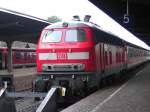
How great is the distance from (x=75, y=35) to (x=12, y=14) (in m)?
11.4

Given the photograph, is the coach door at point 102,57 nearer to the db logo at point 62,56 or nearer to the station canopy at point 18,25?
the db logo at point 62,56

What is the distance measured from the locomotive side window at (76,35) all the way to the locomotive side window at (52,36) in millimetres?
304

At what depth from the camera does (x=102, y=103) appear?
524 inches

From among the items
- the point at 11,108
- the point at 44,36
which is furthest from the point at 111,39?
the point at 11,108

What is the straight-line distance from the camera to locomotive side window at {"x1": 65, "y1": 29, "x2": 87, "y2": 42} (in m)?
16.5

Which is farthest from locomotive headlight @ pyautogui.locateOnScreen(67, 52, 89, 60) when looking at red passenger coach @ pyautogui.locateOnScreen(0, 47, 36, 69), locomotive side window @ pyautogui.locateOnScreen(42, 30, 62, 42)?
red passenger coach @ pyautogui.locateOnScreen(0, 47, 36, 69)

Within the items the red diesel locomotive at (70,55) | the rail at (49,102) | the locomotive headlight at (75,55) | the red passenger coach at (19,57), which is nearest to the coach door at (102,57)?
the red diesel locomotive at (70,55)

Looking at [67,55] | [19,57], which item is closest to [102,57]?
[67,55]

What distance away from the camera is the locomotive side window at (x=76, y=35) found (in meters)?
16.5

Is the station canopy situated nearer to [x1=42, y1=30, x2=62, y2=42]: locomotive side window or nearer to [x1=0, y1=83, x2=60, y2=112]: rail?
[x1=42, y1=30, x2=62, y2=42]: locomotive side window

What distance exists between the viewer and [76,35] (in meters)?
16.6

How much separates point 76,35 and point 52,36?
91cm

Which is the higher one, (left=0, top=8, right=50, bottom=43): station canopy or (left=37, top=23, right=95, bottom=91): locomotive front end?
(left=0, top=8, right=50, bottom=43): station canopy

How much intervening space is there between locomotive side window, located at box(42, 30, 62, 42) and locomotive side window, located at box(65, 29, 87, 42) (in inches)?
12.0
